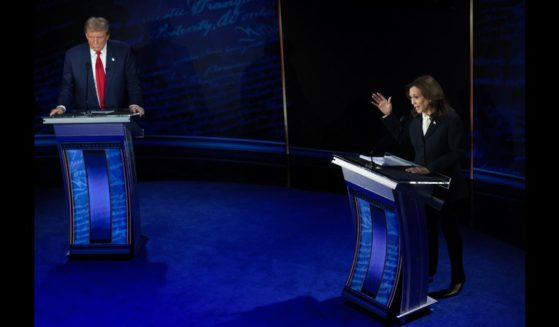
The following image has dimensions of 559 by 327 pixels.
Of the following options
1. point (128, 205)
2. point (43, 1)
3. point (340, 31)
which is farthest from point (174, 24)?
point (128, 205)

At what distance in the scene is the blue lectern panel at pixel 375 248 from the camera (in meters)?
3.51

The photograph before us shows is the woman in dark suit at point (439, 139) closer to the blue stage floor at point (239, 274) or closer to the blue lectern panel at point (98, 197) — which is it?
the blue stage floor at point (239, 274)

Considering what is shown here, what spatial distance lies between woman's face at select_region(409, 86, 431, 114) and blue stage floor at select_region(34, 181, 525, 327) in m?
1.12

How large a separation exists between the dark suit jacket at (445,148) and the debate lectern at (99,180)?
6.18 ft

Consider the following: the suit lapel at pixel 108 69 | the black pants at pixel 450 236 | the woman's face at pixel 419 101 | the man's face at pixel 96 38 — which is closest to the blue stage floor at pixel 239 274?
the black pants at pixel 450 236

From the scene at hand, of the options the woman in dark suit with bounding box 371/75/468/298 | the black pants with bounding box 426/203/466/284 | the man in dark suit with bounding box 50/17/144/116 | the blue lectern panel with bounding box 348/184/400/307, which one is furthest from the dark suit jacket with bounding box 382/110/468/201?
the man in dark suit with bounding box 50/17/144/116

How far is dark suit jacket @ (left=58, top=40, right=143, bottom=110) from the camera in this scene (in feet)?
15.8

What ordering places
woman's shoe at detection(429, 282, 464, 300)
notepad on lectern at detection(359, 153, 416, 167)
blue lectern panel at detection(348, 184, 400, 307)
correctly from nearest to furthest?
blue lectern panel at detection(348, 184, 400, 307)
notepad on lectern at detection(359, 153, 416, 167)
woman's shoe at detection(429, 282, 464, 300)

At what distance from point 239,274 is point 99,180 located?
3.81 feet

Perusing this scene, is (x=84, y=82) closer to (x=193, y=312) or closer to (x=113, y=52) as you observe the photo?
(x=113, y=52)

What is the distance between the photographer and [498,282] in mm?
4238

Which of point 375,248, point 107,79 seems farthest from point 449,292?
point 107,79

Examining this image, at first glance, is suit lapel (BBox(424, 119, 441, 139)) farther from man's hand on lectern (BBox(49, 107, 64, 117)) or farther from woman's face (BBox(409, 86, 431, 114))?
man's hand on lectern (BBox(49, 107, 64, 117))

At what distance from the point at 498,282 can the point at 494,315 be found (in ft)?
1.86
